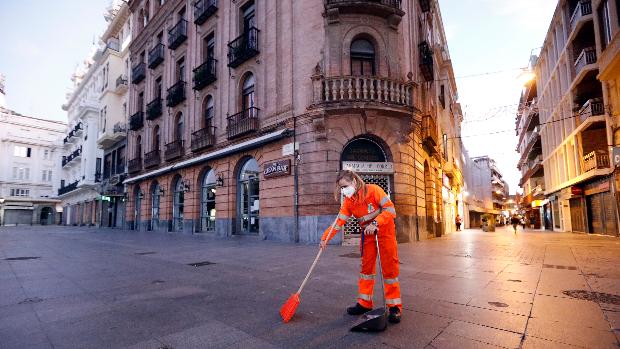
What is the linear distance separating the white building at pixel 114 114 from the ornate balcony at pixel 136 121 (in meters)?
3.15

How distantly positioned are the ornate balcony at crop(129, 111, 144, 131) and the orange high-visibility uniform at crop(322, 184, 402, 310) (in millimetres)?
27610

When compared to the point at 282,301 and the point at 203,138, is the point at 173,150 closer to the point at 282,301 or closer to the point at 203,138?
the point at 203,138

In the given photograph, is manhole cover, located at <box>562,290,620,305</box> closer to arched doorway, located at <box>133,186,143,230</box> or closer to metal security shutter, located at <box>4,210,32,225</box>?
arched doorway, located at <box>133,186,143,230</box>

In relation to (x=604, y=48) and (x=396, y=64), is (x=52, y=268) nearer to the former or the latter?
(x=396, y=64)

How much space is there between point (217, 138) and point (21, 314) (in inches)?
613

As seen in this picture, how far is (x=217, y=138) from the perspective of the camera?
18859mm

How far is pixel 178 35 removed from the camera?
73.8 feet

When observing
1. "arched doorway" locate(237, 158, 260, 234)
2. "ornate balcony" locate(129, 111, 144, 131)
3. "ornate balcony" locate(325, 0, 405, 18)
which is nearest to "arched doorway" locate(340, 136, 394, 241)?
"arched doorway" locate(237, 158, 260, 234)

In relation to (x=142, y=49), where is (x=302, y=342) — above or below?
below

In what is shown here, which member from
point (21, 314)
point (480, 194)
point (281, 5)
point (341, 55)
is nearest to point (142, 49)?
point (281, 5)

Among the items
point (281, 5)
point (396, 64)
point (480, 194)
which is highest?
point (281, 5)

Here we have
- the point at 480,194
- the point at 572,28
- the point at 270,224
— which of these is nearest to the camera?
the point at 270,224

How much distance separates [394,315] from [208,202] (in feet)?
58.4

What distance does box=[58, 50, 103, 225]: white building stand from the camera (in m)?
38.7
